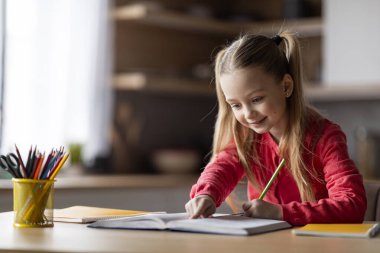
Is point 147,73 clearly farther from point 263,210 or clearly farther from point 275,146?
point 263,210

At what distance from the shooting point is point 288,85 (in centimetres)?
188

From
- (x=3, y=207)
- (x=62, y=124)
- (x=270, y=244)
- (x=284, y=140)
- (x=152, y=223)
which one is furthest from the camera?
(x=62, y=124)

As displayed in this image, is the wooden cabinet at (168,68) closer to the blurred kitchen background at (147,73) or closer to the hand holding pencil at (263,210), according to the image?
the blurred kitchen background at (147,73)

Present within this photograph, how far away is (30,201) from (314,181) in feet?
2.39

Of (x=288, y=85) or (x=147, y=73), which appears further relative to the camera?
(x=147, y=73)

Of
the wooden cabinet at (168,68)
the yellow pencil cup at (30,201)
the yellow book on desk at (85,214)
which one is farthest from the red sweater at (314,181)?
the wooden cabinet at (168,68)

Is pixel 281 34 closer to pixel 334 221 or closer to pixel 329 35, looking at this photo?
pixel 334 221

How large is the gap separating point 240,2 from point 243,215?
3435 mm

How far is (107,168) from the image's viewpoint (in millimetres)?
4176

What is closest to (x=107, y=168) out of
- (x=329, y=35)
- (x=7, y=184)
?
(x=7, y=184)

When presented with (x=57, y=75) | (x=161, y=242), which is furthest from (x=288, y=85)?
(x=57, y=75)

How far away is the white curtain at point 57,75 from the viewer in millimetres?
3775

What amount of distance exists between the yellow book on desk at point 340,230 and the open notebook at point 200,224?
0.08 m

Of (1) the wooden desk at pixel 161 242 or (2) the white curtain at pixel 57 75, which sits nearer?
(1) the wooden desk at pixel 161 242
